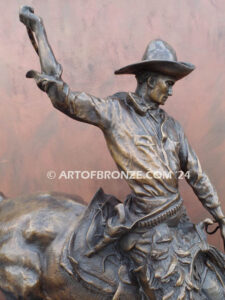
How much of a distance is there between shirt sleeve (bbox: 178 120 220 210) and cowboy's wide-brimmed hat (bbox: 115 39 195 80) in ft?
0.96

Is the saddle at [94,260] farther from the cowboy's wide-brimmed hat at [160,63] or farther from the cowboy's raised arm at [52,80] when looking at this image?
the cowboy's wide-brimmed hat at [160,63]

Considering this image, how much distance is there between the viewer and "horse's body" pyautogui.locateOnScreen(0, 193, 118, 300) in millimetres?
1436

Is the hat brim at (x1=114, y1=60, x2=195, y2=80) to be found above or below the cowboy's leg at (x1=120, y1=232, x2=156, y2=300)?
above

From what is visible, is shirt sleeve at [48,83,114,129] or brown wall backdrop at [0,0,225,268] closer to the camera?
shirt sleeve at [48,83,114,129]

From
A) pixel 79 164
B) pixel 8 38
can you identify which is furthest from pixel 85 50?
pixel 79 164

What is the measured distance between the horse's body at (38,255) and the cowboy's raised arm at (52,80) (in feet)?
1.58

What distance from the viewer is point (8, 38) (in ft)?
7.68

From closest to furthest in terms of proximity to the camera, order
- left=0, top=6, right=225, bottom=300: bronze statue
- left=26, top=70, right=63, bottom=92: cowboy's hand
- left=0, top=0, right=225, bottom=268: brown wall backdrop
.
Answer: left=26, top=70, right=63, bottom=92: cowboy's hand < left=0, top=6, right=225, bottom=300: bronze statue < left=0, top=0, right=225, bottom=268: brown wall backdrop

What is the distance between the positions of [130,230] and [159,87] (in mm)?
594

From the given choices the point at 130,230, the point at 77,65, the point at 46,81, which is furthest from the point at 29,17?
the point at 77,65

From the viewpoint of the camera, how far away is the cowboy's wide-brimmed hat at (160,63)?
137 cm

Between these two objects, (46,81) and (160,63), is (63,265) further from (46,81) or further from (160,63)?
(160,63)
